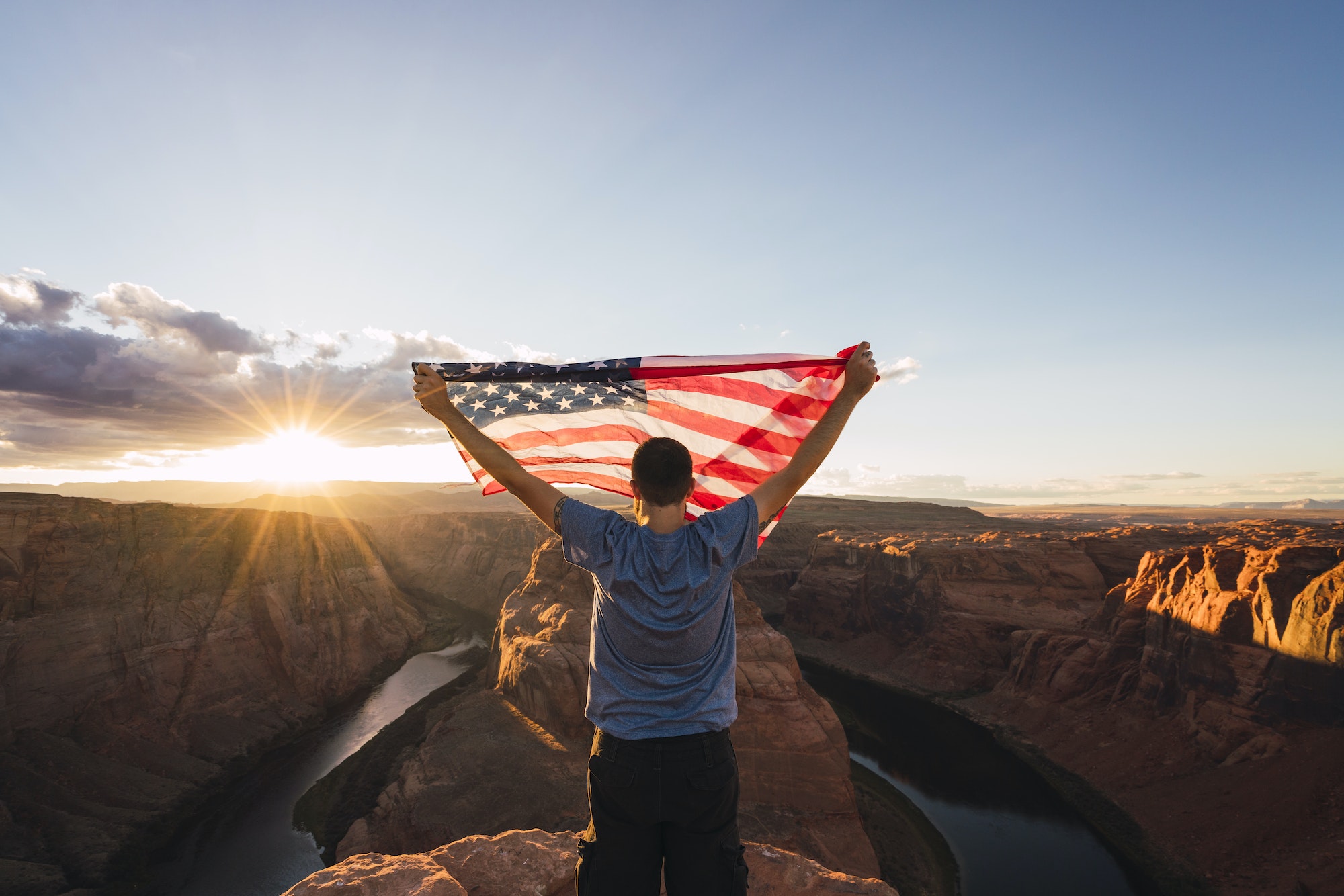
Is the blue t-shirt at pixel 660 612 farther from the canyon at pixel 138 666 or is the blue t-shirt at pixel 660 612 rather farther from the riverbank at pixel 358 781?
the canyon at pixel 138 666

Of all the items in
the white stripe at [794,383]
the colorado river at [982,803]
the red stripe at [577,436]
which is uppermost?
the white stripe at [794,383]

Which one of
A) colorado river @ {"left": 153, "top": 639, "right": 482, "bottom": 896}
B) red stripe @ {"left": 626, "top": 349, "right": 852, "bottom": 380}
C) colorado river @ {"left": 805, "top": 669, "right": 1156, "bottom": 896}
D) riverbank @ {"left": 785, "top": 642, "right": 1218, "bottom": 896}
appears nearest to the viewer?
red stripe @ {"left": 626, "top": 349, "right": 852, "bottom": 380}

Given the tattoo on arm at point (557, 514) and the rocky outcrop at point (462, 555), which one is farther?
the rocky outcrop at point (462, 555)

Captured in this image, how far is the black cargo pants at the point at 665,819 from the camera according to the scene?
2803 millimetres

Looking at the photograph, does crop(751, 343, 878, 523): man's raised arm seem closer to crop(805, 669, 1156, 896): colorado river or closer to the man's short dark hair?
the man's short dark hair

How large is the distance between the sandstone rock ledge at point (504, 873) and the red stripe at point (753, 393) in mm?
4384

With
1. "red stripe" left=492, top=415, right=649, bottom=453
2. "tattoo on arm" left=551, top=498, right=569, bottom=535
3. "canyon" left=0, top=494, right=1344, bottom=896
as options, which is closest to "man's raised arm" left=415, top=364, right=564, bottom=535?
"tattoo on arm" left=551, top=498, right=569, bottom=535

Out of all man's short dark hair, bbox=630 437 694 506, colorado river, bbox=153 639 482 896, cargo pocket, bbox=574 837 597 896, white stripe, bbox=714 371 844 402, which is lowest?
colorado river, bbox=153 639 482 896

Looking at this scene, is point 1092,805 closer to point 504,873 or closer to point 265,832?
point 504,873

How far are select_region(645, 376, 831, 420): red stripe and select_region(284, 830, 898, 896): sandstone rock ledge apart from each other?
4384 mm

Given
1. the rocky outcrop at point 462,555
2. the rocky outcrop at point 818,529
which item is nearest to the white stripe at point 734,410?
the rocky outcrop at point 818,529

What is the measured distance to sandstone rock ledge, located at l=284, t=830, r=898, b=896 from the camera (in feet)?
15.8

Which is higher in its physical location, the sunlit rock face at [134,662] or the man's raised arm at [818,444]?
the man's raised arm at [818,444]

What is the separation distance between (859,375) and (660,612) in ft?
7.19
